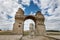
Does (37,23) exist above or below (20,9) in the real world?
below

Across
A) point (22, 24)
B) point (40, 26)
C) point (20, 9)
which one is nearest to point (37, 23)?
point (40, 26)

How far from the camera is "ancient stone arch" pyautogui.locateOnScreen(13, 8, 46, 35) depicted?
27792mm

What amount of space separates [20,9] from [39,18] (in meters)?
5.25

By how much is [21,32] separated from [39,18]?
18.8 feet

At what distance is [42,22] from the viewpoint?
2952 cm

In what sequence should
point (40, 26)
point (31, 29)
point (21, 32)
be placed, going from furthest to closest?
point (40, 26) → point (21, 32) → point (31, 29)

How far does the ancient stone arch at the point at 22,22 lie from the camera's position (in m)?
27.8

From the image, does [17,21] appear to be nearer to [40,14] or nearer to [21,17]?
[21,17]

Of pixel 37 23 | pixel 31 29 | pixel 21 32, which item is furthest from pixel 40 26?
pixel 31 29

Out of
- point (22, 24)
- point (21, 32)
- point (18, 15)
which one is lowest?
point (21, 32)

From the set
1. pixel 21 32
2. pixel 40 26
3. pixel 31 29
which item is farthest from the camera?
pixel 40 26

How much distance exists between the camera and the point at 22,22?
2842cm

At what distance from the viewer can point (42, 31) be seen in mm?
28578

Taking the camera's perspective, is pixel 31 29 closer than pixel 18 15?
Yes
